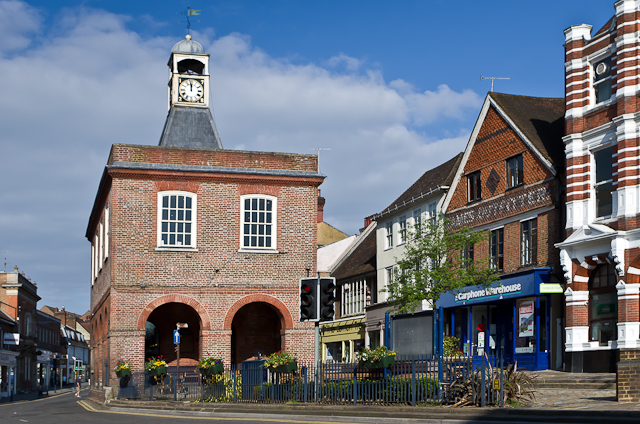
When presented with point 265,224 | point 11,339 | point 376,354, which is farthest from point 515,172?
point 11,339

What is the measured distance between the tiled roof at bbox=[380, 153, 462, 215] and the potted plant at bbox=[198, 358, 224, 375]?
17.7m

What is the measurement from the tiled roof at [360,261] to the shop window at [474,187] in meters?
12.9

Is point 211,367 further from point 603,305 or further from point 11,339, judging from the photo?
point 11,339

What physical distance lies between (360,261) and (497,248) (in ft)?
61.4

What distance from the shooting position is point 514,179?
32781 mm

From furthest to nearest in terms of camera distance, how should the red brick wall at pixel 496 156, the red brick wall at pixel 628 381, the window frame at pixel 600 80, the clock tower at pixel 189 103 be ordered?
the clock tower at pixel 189 103 → the red brick wall at pixel 496 156 → the window frame at pixel 600 80 → the red brick wall at pixel 628 381

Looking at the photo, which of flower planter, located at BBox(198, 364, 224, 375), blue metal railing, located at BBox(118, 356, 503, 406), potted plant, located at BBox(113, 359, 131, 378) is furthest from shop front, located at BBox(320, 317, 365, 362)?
blue metal railing, located at BBox(118, 356, 503, 406)

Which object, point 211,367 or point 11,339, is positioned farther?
point 11,339

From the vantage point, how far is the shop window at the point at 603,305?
2577cm

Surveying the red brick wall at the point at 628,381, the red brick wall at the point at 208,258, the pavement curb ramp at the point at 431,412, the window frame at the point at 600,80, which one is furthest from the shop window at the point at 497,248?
the red brick wall at the point at 628,381

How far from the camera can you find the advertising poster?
29953 millimetres

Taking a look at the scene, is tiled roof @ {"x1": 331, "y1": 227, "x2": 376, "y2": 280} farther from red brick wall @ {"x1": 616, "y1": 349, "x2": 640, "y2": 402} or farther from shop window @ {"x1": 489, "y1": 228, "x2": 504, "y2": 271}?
red brick wall @ {"x1": 616, "y1": 349, "x2": 640, "y2": 402}

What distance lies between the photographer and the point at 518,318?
30.8 m

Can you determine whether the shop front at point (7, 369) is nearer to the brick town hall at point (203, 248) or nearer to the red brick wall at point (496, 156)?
the brick town hall at point (203, 248)
